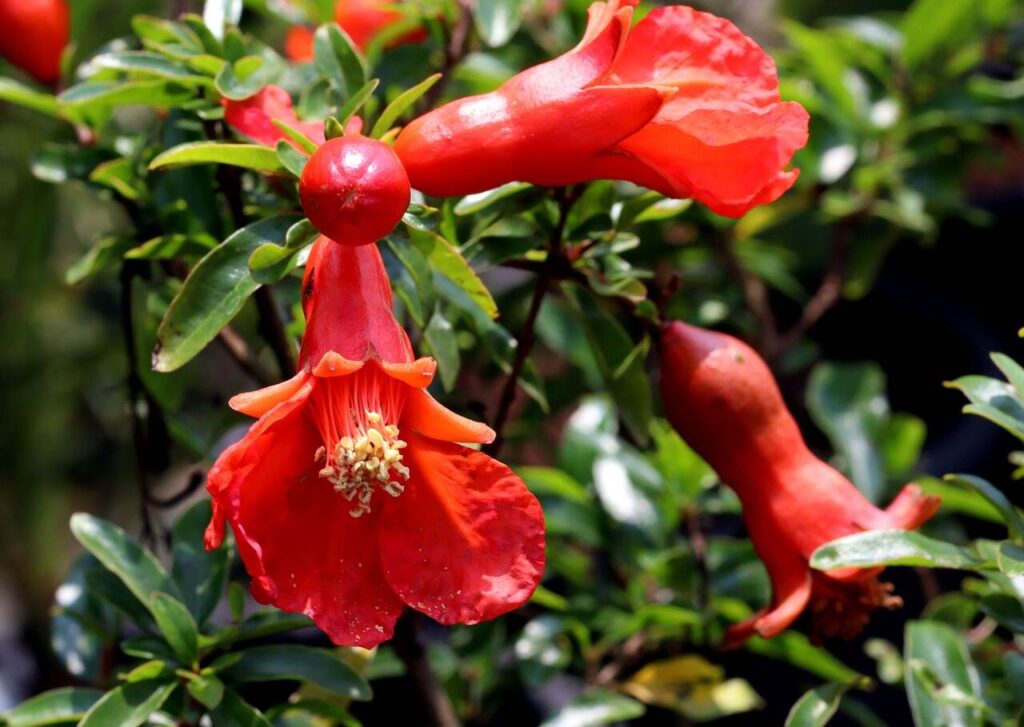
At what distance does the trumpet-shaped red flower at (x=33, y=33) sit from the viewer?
101 cm

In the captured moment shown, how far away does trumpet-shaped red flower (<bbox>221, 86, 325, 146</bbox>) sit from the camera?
0.77 m

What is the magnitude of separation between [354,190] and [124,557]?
1.32 feet

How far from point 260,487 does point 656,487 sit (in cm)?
59

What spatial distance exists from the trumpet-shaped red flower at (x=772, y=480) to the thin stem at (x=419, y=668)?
0.29 meters

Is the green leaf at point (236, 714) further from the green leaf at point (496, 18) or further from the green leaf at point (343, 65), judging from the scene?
the green leaf at point (496, 18)

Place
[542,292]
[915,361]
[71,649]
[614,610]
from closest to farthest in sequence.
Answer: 1. [542,292]
2. [71,649]
3. [614,610]
4. [915,361]

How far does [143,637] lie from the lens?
85cm

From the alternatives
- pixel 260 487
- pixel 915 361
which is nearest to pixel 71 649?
pixel 260 487

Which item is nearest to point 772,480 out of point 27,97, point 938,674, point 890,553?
point 890,553

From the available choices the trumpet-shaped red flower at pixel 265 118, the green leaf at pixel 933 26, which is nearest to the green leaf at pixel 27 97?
the trumpet-shaped red flower at pixel 265 118

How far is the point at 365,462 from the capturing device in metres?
0.71

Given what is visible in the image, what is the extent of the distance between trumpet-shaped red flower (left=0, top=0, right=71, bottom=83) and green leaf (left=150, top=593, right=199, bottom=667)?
53 cm

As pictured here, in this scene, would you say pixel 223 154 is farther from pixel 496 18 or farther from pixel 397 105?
pixel 496 18

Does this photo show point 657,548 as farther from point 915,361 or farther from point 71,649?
point 915,361
